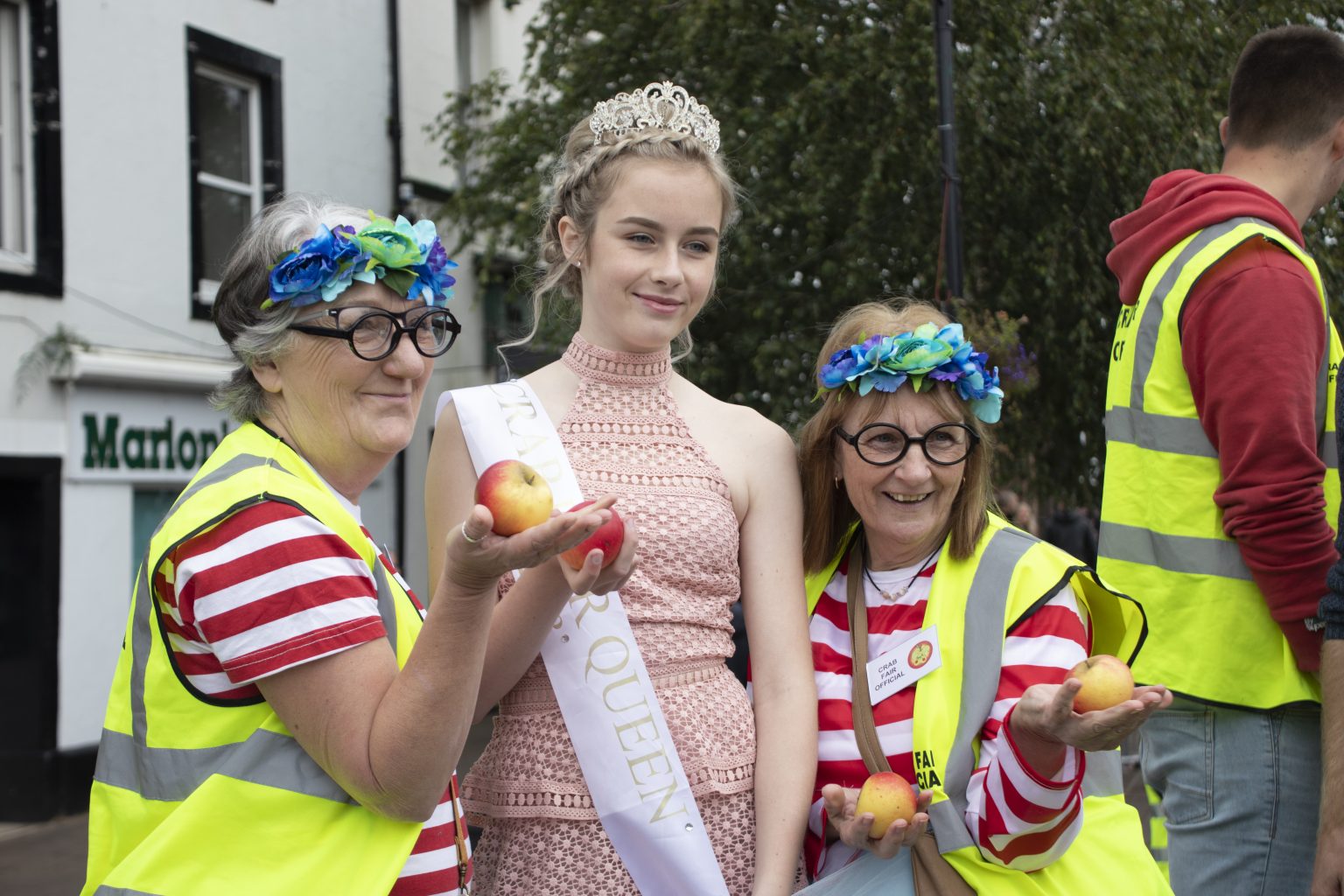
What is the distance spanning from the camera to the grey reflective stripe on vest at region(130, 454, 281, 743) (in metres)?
→ 1.56

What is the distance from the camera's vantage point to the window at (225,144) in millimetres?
9219

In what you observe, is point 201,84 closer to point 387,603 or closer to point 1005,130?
A: point 1005,130

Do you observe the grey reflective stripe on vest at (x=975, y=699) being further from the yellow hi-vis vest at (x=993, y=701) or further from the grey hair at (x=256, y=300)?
the grey hair at (x=256, y=300)

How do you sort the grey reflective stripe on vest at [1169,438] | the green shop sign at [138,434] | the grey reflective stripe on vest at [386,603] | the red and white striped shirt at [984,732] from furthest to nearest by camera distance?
A: the green shop sign at [138,434]
the grey reflective stripe on vest at [1169,438]
the red and white striped shirt at [984,732]
the grey reflective stripe on vest at [386,603]

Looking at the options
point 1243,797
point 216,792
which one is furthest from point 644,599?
point 1243,797

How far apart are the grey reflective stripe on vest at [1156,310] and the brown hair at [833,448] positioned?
301mm

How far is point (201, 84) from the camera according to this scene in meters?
9.52

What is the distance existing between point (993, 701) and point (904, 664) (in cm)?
17

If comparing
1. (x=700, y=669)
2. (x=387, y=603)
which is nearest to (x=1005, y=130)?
(x=700, y=669)

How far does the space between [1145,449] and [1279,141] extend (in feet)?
2.20

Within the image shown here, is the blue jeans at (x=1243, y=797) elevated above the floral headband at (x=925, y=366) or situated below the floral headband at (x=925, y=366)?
below

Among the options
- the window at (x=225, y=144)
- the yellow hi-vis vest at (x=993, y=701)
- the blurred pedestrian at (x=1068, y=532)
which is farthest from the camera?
the blurred pedestrian at (x=1068, y=532)

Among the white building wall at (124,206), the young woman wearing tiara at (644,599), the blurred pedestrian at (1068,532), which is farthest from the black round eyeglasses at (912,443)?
the blurred pedestrian at (1068,532)

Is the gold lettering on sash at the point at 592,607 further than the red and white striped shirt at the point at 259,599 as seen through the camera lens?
Yes
